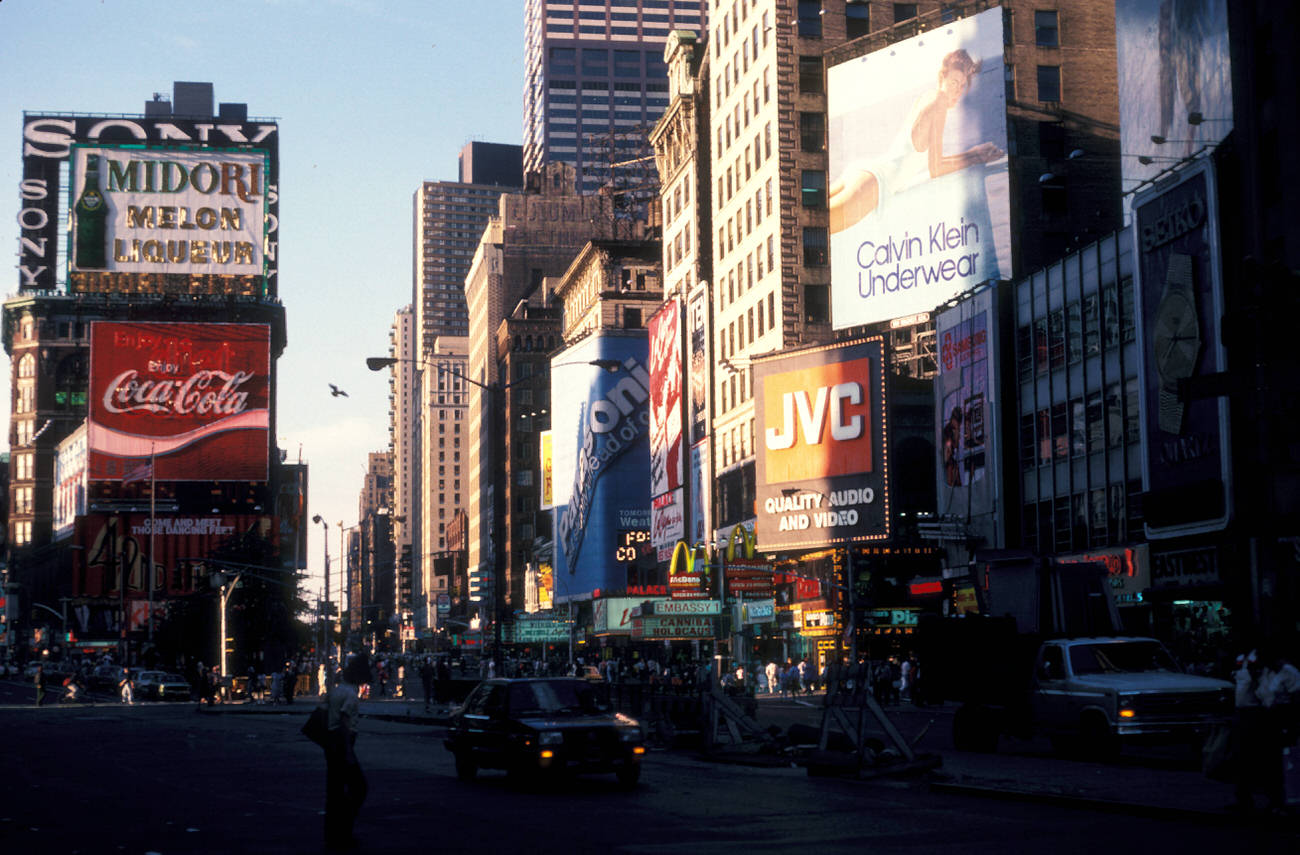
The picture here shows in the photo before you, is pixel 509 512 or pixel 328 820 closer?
pixel 328 820

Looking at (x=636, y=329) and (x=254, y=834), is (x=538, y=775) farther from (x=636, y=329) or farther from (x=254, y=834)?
(x=636, y=329)

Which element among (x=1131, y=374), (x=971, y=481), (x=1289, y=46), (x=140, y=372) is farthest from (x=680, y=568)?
(x=140, y=372)

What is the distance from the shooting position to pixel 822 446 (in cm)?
8319

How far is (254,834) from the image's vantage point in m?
17.1

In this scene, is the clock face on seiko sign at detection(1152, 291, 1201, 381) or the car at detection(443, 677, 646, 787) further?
the clock face on seiko sign at detection(1152, 291, 1201, 381)

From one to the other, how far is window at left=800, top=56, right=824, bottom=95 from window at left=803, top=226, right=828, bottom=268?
300 inches

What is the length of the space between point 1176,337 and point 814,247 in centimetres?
3928

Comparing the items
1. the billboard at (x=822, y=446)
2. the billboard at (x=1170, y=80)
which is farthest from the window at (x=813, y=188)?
the billboard at (x=1170, y=80)

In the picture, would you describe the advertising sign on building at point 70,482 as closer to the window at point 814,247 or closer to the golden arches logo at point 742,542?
the golden arches logo at point 742,542

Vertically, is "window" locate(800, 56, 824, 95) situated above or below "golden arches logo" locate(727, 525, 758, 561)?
above

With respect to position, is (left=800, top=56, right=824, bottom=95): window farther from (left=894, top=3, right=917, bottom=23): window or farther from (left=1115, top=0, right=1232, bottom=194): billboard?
(left=1115, top=0, right=1232, bottom=194): billboard

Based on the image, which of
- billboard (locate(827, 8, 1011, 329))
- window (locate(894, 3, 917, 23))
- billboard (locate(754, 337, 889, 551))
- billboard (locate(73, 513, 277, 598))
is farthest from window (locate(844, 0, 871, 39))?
billboard (locate(73, 513, 277, 598))

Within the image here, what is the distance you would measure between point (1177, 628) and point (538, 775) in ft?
128

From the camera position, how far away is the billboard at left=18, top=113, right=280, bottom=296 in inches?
5305
